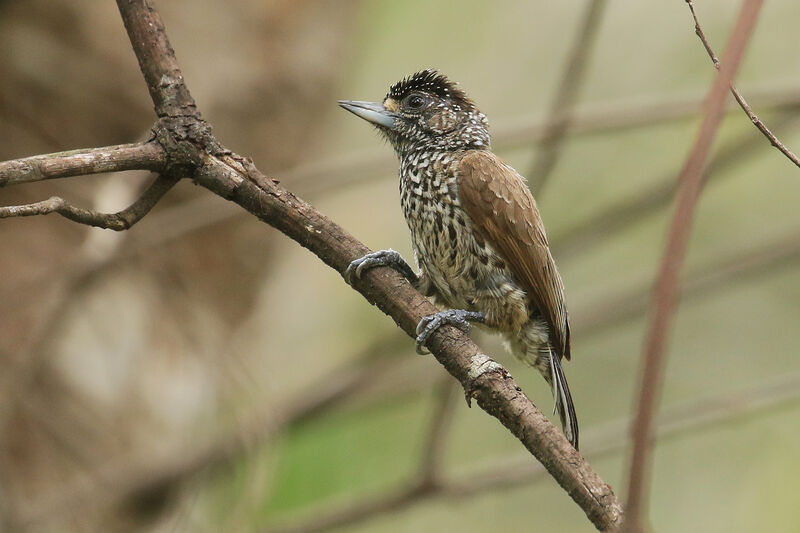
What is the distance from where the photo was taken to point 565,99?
378 centimetres

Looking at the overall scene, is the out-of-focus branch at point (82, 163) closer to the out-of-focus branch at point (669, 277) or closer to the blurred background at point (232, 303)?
the out-of-focus branch at point (669, 277)

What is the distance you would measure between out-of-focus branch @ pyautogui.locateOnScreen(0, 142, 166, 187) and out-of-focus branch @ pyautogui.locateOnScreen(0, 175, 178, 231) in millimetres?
46

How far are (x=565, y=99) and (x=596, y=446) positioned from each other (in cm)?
147

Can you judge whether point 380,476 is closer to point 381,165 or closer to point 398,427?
point 398,427

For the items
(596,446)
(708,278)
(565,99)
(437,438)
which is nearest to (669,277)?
(437,438)

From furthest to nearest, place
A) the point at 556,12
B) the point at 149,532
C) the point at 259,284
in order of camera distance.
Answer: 1. the point at 556,12
2. the point at 259,284
3. the point at 149,532

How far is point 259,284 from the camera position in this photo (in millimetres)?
5125

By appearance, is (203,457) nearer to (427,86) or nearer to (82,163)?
(427,86)

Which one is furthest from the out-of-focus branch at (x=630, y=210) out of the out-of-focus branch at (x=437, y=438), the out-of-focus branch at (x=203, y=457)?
the out-of-focus branch at (x=437, y=438)

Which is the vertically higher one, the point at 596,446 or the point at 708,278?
the point at 708,278

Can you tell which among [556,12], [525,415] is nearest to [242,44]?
[525,415]

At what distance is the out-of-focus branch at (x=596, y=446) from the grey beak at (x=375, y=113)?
1.48 m

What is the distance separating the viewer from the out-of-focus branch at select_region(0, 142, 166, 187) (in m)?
1.78

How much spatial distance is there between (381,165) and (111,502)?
6.43 ft
